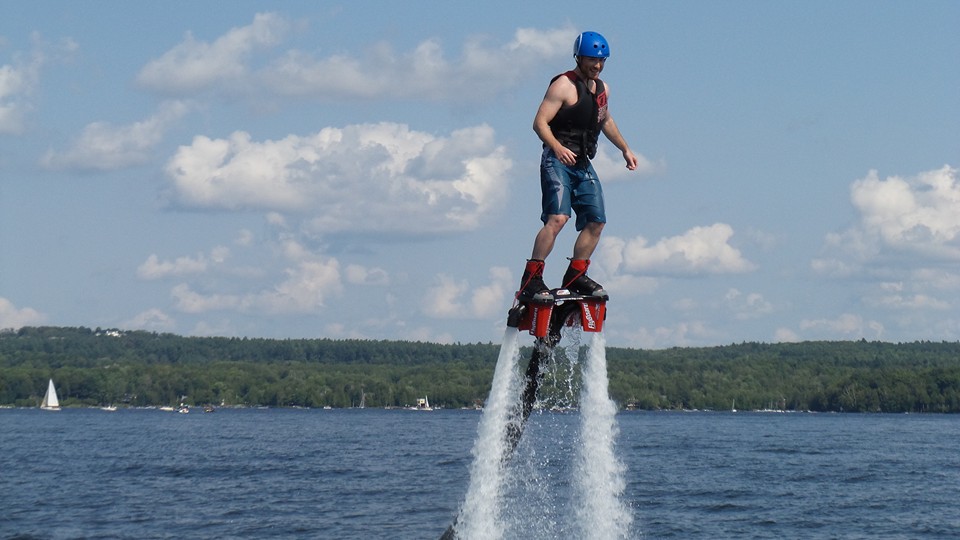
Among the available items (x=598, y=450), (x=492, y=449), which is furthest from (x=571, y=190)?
(x=598, y=450)

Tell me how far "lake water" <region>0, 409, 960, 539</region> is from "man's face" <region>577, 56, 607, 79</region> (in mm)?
17460

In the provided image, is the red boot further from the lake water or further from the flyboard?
the lake water

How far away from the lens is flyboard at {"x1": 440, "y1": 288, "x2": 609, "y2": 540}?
50.5 ft

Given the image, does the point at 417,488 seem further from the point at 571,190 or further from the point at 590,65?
the point at 590,65

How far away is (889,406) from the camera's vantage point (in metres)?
189

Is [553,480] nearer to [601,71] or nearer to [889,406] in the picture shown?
[601,71]

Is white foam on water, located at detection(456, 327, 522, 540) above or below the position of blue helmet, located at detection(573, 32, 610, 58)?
below

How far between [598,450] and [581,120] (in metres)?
5.02

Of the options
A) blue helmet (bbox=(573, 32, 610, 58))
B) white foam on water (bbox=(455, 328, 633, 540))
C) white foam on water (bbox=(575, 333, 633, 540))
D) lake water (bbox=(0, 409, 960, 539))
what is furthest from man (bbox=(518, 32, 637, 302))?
lake water (bbox=(0, 409, 960, 539))

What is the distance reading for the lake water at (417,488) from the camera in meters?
47.7

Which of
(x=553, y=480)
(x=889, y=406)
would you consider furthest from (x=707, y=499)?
(x=889, y=406)

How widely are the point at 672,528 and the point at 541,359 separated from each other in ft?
109

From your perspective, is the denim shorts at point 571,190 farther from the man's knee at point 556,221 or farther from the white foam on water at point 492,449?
the white foam on water at point 492,449

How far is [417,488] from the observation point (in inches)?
2408
